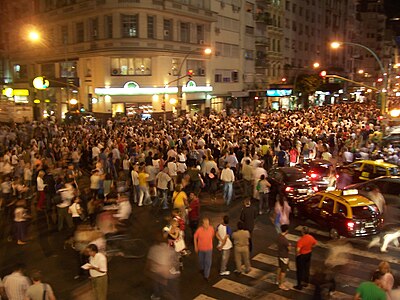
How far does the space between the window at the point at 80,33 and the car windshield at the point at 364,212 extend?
37.9 m

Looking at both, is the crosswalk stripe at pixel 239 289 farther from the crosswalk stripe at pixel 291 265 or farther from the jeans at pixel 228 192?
the jeans at pixel 228 192

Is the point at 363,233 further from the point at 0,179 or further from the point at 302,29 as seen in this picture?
the point at 302,29

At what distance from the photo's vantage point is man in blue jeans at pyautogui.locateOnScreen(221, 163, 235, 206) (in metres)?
14.5

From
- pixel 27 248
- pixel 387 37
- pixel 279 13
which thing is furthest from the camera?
pixel 387 37

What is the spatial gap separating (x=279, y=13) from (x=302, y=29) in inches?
430

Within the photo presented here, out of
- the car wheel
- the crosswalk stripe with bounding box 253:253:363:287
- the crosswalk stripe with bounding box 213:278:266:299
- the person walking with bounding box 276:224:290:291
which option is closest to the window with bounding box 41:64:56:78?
the car wheel

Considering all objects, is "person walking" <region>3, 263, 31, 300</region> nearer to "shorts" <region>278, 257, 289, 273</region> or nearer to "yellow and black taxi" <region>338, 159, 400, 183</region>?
"shorts" <region>278, 257, 289, 273</region>

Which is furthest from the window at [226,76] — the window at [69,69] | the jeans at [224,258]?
the jeans at [224,258]

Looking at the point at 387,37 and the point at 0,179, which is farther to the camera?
the point at 387,37

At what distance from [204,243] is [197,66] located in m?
40.4

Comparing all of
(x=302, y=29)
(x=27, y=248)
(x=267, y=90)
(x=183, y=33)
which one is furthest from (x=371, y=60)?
(x=27, y=248)

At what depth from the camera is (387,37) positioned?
10506 cm

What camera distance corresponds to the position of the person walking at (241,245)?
9188mm

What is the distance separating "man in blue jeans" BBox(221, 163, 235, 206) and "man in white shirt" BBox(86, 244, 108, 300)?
7454 mm
